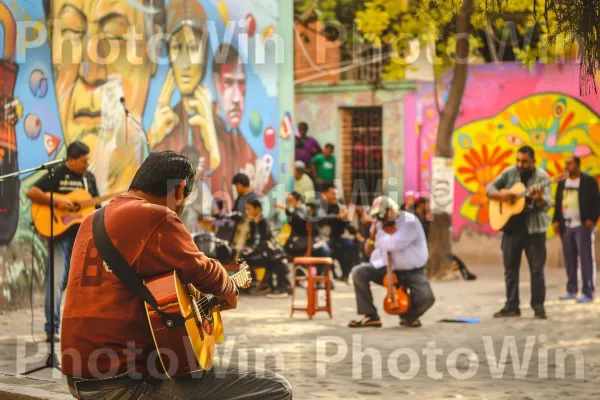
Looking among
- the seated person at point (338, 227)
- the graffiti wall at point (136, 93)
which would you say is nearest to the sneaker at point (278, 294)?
the seated person at point (338, 227)

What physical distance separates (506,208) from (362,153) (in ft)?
44.4

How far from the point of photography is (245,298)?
640 inches

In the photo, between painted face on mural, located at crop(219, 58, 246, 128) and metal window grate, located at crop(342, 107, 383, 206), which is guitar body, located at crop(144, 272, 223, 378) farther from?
metal window grate, located at crop(342, 107, 383, 206)

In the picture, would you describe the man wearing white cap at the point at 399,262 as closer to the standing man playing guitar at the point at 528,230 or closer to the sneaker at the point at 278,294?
the standing man playing guitar at the point at 528,230

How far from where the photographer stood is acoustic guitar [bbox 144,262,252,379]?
4930mm

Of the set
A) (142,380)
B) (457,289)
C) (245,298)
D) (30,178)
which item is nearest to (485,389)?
(142,380)

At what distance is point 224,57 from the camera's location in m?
→ 19.6

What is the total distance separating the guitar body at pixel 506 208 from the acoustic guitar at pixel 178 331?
8.79 metres

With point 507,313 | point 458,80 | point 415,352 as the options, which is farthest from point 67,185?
point 458,80

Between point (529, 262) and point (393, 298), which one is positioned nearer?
point (393, 298)

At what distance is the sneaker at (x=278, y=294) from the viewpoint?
16406mm

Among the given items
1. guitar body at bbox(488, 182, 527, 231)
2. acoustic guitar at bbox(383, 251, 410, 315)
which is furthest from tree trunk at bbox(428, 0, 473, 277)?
acoustic guitar at bbox(383, 251, 410, 315)

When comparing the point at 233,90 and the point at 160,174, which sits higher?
the point at 233,90

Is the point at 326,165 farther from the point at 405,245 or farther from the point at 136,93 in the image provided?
the point at 405,245
